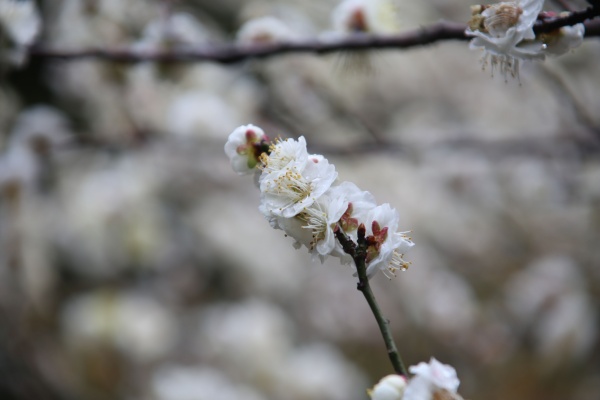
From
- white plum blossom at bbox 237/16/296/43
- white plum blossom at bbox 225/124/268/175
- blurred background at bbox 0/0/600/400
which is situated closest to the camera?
white plum blossom at bbox 225/124/268/175

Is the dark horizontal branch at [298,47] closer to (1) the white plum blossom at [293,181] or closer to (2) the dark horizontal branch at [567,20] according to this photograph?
(2) the dark horizontal branch at [567,20]

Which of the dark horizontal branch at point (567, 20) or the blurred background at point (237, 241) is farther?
the blurred background at point (237, 241)

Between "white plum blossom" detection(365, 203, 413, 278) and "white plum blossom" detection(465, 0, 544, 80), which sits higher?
"white plum blossom" detection(465, 0, 544, 80)

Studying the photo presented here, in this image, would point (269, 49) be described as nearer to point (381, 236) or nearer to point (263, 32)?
point (263, 32)

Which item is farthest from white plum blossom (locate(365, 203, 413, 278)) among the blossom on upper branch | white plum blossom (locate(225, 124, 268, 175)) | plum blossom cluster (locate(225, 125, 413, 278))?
the blossom on upper branch

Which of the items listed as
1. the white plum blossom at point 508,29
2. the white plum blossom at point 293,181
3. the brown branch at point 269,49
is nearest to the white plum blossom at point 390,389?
the white plum blossom at point 293,181

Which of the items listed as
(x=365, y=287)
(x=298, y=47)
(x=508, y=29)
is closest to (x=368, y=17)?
(x=298, y=47)

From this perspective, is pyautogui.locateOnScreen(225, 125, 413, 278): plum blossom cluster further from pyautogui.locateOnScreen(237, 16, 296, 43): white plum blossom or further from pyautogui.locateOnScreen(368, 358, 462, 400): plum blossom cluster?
pyautogui.locateOnScreen(237, 16, 296, 43): white plum blossom
